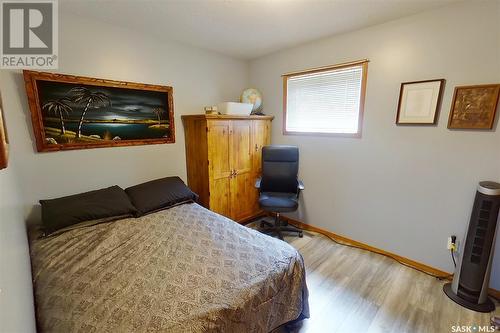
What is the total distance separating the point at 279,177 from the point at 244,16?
193 cm

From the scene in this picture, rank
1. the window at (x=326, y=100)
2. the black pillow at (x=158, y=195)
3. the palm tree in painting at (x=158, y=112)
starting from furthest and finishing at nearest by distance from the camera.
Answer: the palm tree in painting at (x=158, y=112) < the window at (x=326, y=100) < the black pillow at (x=158, y=195)

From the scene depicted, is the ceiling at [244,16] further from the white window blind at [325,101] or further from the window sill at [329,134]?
the window sill at [329,134]

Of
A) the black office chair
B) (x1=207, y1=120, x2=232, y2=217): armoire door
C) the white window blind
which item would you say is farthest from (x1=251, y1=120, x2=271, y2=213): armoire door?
(x1=207, y1=120, x2=232, y2=217): armoire door

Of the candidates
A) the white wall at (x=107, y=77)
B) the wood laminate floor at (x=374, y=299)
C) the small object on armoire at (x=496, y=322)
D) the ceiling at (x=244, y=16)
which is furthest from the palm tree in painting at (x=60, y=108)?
the small object on armoire at (x=496, y=322)

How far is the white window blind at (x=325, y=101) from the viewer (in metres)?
2.58

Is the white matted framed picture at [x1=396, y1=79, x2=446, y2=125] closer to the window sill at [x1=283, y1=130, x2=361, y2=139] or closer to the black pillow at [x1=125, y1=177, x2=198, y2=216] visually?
the window sill at [x1=283, y1=130, x2=361, y2=139]

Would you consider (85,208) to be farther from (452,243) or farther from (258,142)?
(452,243)

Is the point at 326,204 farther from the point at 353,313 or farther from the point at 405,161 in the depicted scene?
the point at 353,313

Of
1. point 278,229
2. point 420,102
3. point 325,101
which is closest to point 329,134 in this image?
point 325,101

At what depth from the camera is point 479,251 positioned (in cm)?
178

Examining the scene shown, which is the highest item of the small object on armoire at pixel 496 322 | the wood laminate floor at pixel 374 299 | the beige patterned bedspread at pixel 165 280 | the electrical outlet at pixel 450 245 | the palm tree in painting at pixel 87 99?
the palm tree in painting at pixel 87 99

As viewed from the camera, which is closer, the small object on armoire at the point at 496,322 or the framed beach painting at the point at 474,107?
the small object on armoire at the point at 496,322

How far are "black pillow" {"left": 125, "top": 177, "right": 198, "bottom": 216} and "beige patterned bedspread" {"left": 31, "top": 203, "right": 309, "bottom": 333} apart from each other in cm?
32

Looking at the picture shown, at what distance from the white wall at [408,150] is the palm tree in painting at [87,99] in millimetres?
2333
